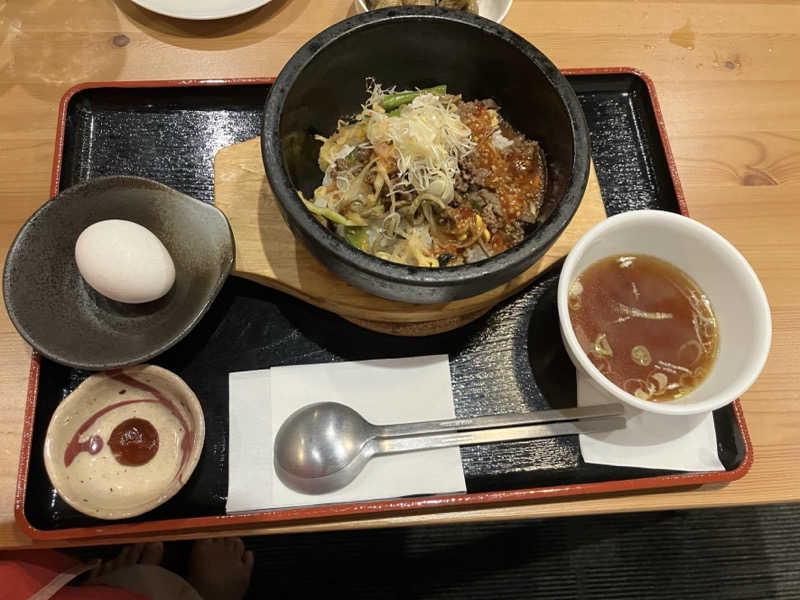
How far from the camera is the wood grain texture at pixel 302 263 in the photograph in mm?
1443

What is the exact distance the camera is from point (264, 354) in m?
1.49

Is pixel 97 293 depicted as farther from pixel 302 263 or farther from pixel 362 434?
pixel 362 434

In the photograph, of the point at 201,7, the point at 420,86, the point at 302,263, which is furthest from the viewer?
the point at 201,7

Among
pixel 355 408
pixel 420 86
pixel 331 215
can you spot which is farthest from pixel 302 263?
pixel 420 86

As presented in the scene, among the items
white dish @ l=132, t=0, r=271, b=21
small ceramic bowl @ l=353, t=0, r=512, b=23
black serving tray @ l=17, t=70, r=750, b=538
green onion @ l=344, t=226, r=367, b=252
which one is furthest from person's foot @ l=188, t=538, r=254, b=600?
small ceramic bowl @ l=353, t=0, r=512, b=23

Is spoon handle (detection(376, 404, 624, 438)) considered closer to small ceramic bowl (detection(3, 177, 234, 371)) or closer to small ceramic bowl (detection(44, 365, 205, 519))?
small ceramic bowl (detection(44, 365, 205, 519))

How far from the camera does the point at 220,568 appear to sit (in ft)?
7.12

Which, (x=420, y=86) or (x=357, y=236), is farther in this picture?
(x=420, y=86)

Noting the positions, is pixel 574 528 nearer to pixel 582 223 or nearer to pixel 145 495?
pixel 582 223

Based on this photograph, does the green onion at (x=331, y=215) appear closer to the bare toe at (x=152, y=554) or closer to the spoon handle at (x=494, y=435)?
the spoon handle at (x=494, y=435)

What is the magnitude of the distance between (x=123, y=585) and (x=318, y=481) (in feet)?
3.67

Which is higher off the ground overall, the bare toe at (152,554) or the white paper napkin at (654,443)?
the white paper napkin at (654,443)

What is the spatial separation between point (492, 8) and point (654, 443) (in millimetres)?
1512

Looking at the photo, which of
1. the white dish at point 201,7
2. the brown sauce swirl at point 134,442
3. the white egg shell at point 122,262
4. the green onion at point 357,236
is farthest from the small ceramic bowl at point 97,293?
the white dish at point 201,7
